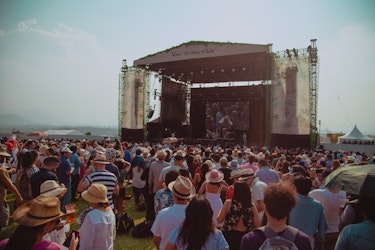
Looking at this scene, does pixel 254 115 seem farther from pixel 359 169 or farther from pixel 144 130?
pixel 359 169

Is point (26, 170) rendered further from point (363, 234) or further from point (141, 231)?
point (363, 234)

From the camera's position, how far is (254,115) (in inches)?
1080

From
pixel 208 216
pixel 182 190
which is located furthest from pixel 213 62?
pixel 208 216

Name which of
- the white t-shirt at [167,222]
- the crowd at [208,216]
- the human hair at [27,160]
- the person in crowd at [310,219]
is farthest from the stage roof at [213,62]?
the white t-shirt at [167,222]

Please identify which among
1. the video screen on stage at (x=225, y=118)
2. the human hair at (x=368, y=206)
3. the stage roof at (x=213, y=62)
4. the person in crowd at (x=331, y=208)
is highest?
the stage roof at (x=213, y=62)

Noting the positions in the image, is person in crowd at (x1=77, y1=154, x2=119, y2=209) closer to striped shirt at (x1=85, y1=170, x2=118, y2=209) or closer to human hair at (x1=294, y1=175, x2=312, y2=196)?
striped shirt at (x1=85, y1=170, x2=118, y2=209)

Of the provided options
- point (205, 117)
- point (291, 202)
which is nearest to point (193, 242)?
point (291, 202)

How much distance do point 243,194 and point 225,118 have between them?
25486 millimetres

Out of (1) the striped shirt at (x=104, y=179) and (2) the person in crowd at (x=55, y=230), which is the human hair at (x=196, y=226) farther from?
(1) the striped shirt at (x=104, y=179)

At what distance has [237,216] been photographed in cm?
304

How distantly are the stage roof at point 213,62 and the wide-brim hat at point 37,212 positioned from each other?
70.9 feet

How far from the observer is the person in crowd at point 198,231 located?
2223 millimetres

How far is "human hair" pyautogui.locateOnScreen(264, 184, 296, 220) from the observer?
202cm

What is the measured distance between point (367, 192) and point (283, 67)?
835 inches
